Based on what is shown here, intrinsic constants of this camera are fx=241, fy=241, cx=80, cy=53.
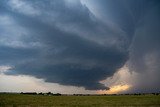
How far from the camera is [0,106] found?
156 feet

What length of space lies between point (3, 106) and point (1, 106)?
537 mm

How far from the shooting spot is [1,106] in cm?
4731

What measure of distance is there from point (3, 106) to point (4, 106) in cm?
24

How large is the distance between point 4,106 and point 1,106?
0.78m

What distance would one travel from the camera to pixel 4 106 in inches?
1849

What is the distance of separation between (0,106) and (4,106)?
1175 millimetres

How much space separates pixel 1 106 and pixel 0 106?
408 mm
